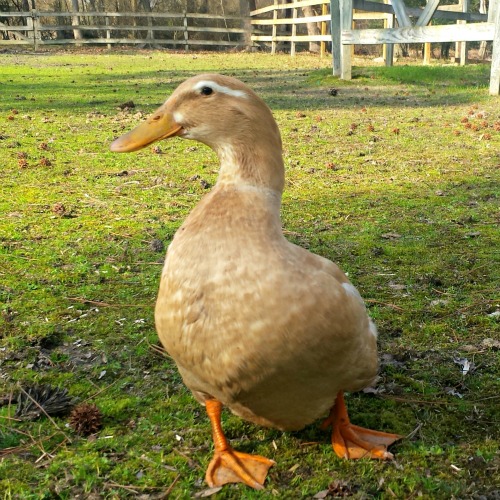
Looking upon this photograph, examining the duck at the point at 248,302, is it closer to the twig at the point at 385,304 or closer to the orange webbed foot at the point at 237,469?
the orange webbed foot at the point at 237,469

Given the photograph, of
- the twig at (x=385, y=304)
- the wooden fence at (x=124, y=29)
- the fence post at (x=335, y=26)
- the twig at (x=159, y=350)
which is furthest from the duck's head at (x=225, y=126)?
the wooden fence at (x=124, y=29)

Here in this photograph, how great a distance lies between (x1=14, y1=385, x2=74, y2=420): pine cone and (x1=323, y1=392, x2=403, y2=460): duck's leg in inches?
52.2

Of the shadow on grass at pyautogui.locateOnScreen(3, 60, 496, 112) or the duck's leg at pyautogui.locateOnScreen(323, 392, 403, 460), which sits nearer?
the duck's leg at pyautogui.locateOnScreen(323, 392, 403, 460)

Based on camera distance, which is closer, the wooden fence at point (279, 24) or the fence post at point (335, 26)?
the fence post at point (335, 26)

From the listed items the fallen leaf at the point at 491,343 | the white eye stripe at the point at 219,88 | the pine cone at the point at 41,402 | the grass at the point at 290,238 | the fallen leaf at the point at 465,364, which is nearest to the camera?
the white eye stripe at the point at 219,88

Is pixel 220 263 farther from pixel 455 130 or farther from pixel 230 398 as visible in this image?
pixel 455 130

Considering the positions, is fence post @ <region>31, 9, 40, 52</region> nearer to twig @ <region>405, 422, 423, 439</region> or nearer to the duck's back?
the duck's back

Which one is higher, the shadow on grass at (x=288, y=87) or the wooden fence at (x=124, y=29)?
the wooden fence at (x=124, y=29)

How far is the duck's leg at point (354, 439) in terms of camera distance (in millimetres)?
2707

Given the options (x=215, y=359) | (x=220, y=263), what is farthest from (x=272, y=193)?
(x=215, y=359)

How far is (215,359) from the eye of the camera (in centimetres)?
228

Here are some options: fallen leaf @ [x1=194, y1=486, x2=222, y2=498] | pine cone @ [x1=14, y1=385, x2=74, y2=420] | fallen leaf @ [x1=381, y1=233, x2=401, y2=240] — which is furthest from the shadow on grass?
fallen leaf @ [x1=194, y1=486, x2=222, y2=498]

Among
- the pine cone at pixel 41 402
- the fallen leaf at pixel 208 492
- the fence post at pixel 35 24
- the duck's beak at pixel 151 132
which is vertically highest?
the fence post at pixel 35 24

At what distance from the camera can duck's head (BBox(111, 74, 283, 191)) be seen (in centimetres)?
249
